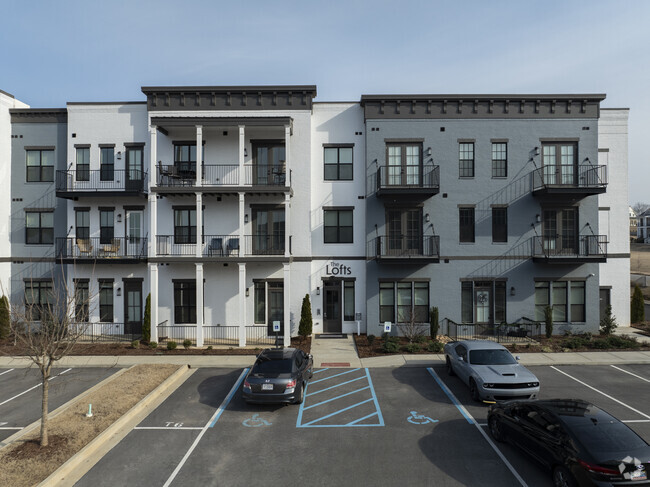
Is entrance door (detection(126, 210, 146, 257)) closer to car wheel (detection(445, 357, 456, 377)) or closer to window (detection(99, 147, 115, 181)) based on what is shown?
window (detection(99, 147, 115, 181))

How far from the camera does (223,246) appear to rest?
2216 centimetres

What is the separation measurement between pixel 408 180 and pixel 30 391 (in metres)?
19.5

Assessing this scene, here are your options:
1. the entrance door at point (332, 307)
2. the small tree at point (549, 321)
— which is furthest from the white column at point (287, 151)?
the small tree at point (549, 321)

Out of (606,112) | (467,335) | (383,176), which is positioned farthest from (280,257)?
(606,112)

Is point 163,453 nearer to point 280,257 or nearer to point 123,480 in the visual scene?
point 123,480

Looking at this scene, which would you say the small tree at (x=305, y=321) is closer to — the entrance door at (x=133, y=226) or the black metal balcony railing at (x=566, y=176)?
the entrance door at (x=133, y=226)

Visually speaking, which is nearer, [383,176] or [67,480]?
[67,480]

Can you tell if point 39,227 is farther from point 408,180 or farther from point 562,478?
point 562,478

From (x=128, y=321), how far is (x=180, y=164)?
9.38 meters

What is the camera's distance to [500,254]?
2272 centimetres

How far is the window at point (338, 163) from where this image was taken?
23.0 metres

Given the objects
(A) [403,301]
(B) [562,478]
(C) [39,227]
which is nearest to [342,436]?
(B) [562,478]

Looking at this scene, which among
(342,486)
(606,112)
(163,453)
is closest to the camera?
(342,486)

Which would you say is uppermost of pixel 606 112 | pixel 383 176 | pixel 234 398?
pixel 606 112
